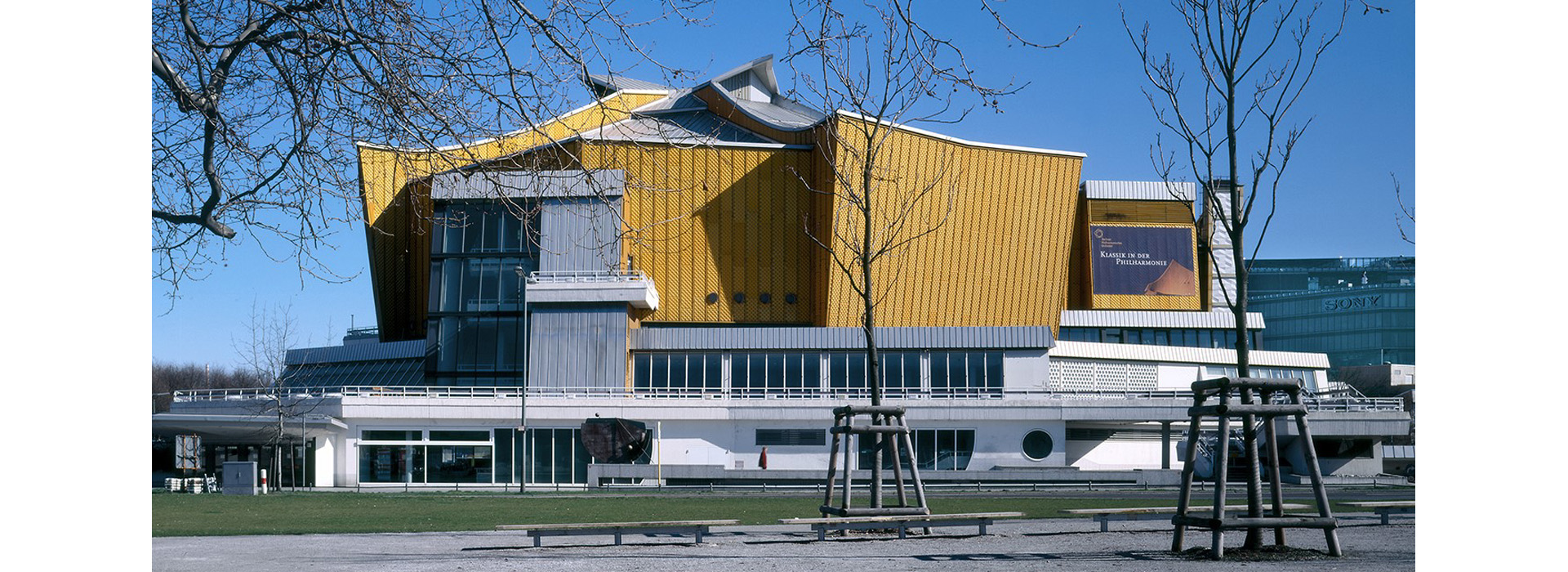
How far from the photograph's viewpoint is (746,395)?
2235 inches

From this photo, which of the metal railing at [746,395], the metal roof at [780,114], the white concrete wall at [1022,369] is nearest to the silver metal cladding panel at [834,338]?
the white concrete wall at [1022,369]

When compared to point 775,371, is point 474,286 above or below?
above

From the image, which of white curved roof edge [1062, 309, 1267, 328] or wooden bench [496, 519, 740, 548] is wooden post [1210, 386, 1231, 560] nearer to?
wooden bench [496, 519, 740, 548]

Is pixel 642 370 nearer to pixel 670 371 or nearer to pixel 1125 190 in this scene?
pixel 670 371

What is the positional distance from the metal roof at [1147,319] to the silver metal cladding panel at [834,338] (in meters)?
31.7

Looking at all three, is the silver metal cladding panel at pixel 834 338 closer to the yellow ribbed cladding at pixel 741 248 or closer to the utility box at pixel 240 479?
the yellow ribbed cladding at pixel 741 248

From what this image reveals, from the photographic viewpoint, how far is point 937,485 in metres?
43.3

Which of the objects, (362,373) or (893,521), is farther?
(362,373)

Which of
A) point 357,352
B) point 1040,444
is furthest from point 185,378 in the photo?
point 1040,444

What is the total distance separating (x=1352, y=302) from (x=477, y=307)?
135ft

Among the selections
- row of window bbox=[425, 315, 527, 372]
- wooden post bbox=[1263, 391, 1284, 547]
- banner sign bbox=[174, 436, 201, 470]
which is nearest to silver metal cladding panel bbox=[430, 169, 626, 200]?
wooden post bbox=[1263, 391, 1284, 547]

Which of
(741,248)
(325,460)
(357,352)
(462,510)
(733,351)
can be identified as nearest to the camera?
(462,510)

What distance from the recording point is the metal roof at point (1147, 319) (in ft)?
291
